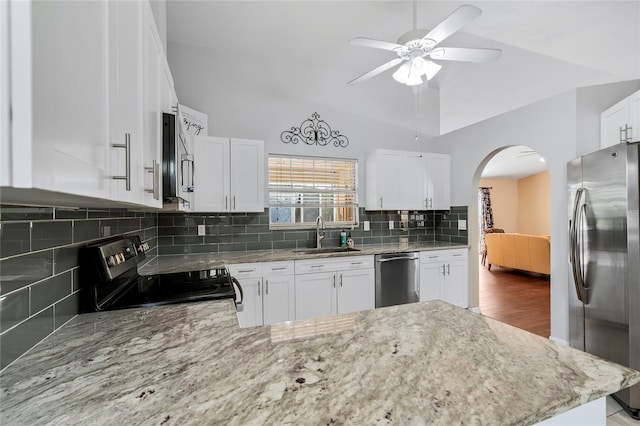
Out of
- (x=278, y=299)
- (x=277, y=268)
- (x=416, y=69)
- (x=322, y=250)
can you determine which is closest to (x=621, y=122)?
(x=416, y=69)

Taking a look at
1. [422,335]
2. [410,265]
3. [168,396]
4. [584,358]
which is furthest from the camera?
[410,265]

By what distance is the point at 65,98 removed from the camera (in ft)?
1.67

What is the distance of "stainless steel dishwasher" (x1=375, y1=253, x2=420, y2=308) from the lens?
11.2 ft

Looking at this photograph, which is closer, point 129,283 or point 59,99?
point 59,99

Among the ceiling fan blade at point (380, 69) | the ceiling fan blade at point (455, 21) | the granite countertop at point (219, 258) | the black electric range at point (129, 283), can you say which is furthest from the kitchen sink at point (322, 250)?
the ceiling fan blade at point (455, 21)

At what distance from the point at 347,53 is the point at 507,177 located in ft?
28.6

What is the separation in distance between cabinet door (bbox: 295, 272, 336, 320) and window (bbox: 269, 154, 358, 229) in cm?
89

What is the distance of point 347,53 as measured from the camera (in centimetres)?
360

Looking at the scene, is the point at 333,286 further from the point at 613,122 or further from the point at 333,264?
the point at 613,122

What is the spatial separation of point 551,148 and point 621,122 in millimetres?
605

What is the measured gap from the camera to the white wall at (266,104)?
3.43 meters

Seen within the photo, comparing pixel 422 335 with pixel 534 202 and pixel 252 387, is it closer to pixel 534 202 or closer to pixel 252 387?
pixel 252 387

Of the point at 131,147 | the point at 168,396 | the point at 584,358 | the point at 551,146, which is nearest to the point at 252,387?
the point at 168,396

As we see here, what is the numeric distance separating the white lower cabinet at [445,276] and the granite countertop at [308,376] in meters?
2.65
